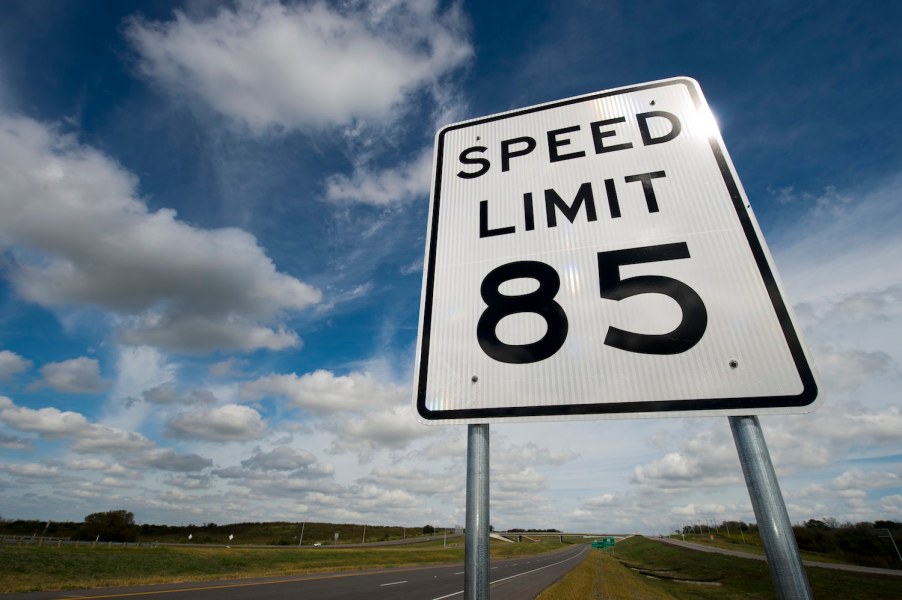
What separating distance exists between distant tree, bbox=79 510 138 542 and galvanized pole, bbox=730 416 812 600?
264ft

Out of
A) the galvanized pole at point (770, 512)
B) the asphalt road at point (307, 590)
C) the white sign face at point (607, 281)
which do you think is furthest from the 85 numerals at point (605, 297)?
the asphalt road at point (307, 590)

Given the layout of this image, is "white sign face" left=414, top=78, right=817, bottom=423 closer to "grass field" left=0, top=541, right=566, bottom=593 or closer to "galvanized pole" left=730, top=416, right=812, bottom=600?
"galvanized pole" left=730, top=416, right=812, bottom=600

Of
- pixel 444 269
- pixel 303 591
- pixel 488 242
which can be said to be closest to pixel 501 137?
pixel 488 242

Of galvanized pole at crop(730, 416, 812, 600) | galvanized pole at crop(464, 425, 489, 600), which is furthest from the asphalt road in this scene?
galvanized pole at crop(730, 416, 812, 600)

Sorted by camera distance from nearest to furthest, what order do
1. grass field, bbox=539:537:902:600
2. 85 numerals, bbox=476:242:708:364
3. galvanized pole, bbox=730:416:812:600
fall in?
galvanized pole, bbox=730:416:812:600
85 numerals, bbox=476:242:708:364
grass field, bbox=539:537:902:600

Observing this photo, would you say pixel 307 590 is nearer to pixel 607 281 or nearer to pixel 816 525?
pixel 607 281

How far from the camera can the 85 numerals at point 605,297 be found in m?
1.47

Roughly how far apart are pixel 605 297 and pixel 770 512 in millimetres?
812

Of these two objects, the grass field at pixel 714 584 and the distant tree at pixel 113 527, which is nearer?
the grass field at pixel 714 584

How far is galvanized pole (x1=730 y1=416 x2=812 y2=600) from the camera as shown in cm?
107

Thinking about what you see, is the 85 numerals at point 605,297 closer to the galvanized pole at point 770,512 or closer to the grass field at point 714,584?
the galvanized pole at point 770,512

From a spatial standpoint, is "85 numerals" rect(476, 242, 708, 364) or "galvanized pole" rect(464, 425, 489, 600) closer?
"galvanized pole" rect(464, 425, 489, 600)

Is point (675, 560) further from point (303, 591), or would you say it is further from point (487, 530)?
point (487, 530)

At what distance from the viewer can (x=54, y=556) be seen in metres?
21.9
